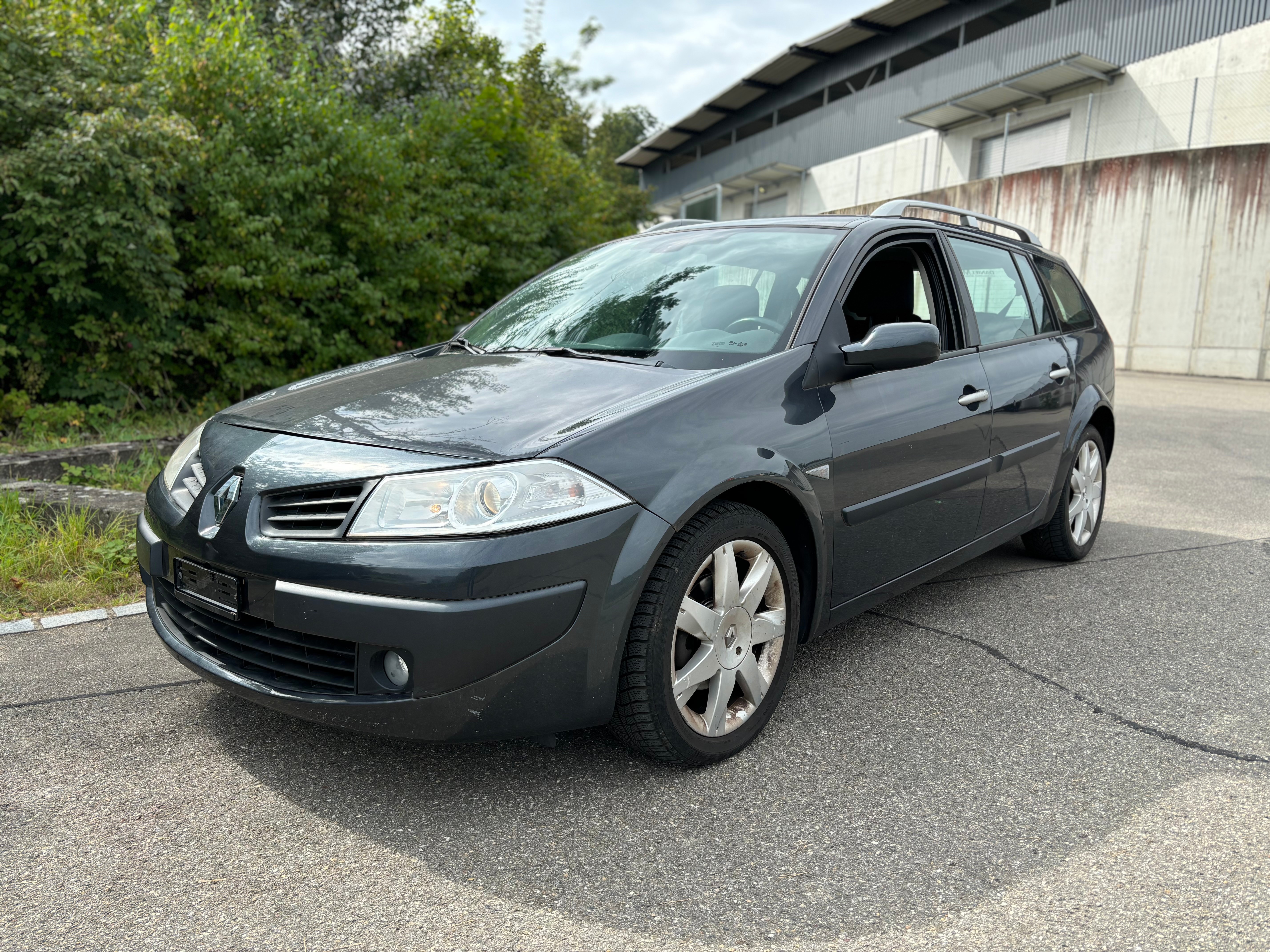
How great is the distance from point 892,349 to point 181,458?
225 cm

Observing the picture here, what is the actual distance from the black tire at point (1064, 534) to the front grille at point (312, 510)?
340 centimetres

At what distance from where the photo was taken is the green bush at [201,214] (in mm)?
6906

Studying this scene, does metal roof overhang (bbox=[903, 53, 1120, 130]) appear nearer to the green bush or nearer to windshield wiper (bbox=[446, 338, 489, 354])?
the green bush

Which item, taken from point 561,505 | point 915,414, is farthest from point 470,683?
point 915,414

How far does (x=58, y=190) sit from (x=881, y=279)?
6.00 meters

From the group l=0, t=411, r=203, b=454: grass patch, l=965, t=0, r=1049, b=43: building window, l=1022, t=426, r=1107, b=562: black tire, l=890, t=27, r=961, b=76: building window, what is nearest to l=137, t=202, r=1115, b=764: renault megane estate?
l=1022, t=426, r=1107, b=562: black tire

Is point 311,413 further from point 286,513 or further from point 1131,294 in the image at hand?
point 1131,294

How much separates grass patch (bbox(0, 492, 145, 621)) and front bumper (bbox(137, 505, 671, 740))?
204 cm

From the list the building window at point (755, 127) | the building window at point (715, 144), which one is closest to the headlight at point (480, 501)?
the building window at point (755, 127)

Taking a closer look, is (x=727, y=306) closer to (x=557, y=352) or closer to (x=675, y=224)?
(x=557, y=352)

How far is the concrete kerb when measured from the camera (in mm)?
3766

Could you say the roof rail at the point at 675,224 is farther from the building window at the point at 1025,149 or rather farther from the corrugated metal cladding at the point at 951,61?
the corrugated metal cladding at the point at 951,61

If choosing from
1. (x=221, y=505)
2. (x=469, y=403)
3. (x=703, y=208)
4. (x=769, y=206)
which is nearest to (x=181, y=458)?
(x=221, y=505)

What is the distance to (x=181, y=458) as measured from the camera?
116 inches
